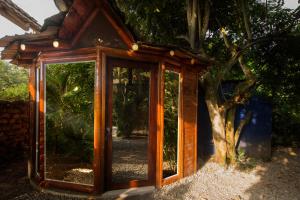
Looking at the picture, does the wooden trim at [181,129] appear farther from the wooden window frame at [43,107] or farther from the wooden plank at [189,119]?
the wooden window frame at [43,107]

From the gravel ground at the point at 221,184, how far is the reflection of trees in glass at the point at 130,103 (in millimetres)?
4074

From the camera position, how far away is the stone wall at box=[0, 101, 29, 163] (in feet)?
24.0

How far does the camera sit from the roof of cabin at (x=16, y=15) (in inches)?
215

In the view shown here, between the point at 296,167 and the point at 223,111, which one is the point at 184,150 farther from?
the point at 296,167

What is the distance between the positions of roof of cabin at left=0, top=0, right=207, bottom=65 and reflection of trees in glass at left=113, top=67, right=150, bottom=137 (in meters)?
5.19

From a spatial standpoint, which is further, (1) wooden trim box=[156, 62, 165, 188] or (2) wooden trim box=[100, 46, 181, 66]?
(1) wooden trim box=[156, 62, 165, 188]

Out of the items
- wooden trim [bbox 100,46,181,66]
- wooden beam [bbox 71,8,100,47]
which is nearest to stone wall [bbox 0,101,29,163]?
A: wooden beam [bbox 71,8,100,47]

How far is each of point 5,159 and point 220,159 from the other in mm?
6489

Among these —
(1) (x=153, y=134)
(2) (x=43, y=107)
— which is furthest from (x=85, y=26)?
(1) (x=153, y=134)

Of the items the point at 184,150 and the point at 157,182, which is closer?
the point at 157,182

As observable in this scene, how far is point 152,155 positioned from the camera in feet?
17.6

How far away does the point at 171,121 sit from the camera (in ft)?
20.9

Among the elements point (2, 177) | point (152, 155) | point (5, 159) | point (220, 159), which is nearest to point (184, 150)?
point (152, 155)

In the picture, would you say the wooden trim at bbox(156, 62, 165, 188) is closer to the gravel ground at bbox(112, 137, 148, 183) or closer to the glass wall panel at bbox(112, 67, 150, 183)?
the gravel ground at bbox(112, 137, 148, 183)
